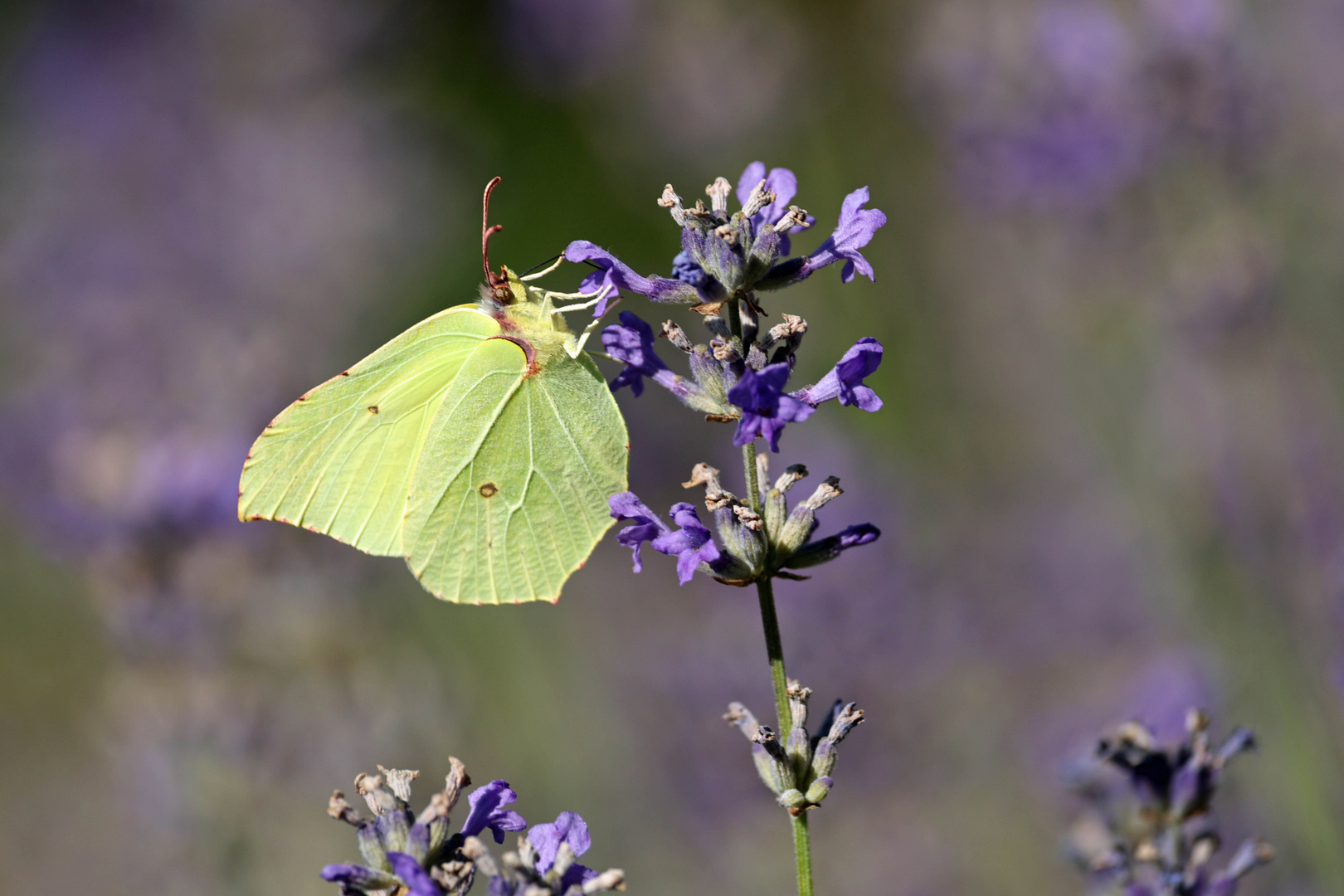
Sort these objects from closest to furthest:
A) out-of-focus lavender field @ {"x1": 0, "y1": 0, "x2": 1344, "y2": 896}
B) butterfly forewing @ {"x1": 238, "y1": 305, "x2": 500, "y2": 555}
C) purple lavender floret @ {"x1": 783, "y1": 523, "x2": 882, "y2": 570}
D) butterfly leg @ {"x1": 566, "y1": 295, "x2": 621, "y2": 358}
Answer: purple lavender floret @ {"x1": 783, "y1": 523, "x2": 882, "y2": 570} < butterfly leg @ {"x1": 566, "y1": 295, "x2": 621, "y2": 358} < butterfly forewing @ {"x1": 238, "y1": 305, "x2": 500, "y2": 555} < out-of-focus lavender field @ {"x1": 0, "y1": 0, "x2": 1344, "y2": 896}

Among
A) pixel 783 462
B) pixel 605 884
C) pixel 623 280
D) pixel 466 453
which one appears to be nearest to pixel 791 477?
pixel 623 280

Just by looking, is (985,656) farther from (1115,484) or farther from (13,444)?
(13,444)

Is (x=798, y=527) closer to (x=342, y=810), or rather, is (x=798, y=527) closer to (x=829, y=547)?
(x=829, y=547)

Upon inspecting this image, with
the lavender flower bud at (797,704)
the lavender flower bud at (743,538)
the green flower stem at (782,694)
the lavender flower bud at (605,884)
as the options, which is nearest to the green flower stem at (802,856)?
the green flower stem at (782,694)

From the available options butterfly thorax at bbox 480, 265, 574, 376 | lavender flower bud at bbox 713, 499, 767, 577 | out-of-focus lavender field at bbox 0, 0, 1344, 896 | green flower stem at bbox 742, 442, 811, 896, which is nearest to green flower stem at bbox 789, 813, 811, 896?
green flower stem at bbox 742, 442, 811, 896

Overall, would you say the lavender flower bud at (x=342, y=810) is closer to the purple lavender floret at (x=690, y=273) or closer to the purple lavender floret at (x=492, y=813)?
the purple lavender floret at (x=492, y=813)

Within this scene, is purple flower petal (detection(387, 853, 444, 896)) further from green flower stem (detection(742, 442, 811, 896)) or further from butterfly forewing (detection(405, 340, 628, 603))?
butterfly forewing (detection(405, 340, 628, 603))
